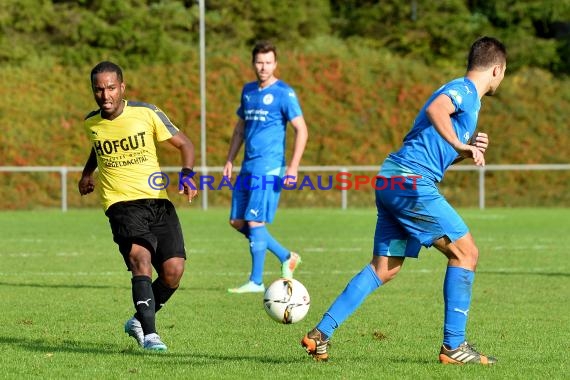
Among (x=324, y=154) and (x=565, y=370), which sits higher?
(x=565, y=370)

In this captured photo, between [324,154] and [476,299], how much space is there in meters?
23.3

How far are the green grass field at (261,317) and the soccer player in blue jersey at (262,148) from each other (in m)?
0.72

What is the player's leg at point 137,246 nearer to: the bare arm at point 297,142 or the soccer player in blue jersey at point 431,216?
the soccer player in blue jersey at point 431,216

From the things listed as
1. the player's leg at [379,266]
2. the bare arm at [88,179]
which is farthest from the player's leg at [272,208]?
the player's leg at [379,266]

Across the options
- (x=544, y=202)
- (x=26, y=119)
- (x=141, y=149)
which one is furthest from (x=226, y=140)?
(x=141, y=149)

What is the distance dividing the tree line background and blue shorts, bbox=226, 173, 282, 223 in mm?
19484

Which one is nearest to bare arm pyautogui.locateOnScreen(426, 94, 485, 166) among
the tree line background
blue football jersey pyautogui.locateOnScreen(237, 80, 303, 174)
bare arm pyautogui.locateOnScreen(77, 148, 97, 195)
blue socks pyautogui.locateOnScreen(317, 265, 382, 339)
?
blue socks pyautogui.locateOnScreen(317, 265, 382, 339)

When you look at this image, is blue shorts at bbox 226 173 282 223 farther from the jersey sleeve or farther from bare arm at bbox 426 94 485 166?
bare arm at bbox 426 94 485 166

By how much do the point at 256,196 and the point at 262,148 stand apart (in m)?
0.49

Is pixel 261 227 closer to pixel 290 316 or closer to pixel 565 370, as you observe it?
pixel 290 316

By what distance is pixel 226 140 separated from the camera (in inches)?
1321

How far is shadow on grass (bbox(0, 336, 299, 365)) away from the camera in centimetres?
705

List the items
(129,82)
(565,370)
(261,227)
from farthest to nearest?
(129,82) < (261,227) < (565,370)

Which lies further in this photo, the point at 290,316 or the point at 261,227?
the point at 261,227
